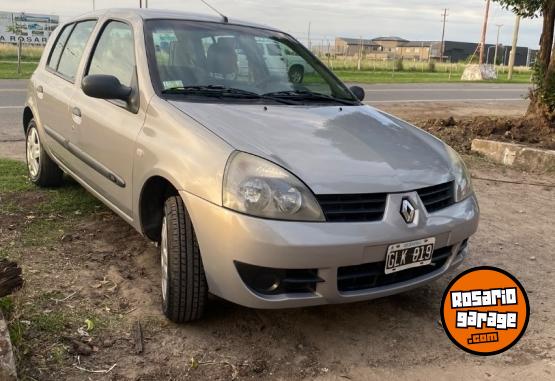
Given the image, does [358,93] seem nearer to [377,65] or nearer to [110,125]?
[110,125]

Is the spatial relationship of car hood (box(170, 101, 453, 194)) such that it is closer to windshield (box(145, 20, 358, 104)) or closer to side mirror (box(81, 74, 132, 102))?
windshield (box(145, 20, 358, 104))

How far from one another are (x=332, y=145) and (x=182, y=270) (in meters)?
0.98

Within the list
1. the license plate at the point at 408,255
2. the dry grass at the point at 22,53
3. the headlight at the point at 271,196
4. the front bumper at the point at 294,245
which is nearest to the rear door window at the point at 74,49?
the front bumper at the point at 294,245

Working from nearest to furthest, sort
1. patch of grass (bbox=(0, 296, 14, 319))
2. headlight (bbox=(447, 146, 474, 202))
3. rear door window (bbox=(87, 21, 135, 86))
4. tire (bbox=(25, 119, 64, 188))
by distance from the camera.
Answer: patch of grass (bbox=(0, 296, 14, 319)), headlight (bbox=(447, 146, 474, 202)), rear door window (bbox=(87, 21, 135, 86)), tire (bbox=(25, 119, 64, 188))

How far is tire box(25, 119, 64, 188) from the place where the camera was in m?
5.10

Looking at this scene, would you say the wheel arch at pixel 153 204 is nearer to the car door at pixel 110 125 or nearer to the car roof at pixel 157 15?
the car door at pixel 110 125

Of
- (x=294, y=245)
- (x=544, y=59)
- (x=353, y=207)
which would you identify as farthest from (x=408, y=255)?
(x=544, y=59)

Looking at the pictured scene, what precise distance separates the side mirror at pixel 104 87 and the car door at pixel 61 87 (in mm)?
915

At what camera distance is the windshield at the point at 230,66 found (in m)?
3.43

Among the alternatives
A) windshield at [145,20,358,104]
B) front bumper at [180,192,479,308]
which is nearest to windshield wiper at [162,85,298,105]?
windshield at [145,20,358,104]

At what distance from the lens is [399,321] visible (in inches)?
125

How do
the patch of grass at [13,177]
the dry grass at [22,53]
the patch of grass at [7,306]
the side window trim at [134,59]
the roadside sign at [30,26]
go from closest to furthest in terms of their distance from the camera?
1. the patch of grass at [7,306]
2. the side window trim at [134,59]
3. the patch of grass at [13,177]
4. the dry grass at [22,53]
5. the roadside sign at [30,26]

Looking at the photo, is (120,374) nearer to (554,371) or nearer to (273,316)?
(273,316)

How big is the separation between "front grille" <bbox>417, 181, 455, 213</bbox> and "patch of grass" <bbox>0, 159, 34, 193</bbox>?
150 inches
